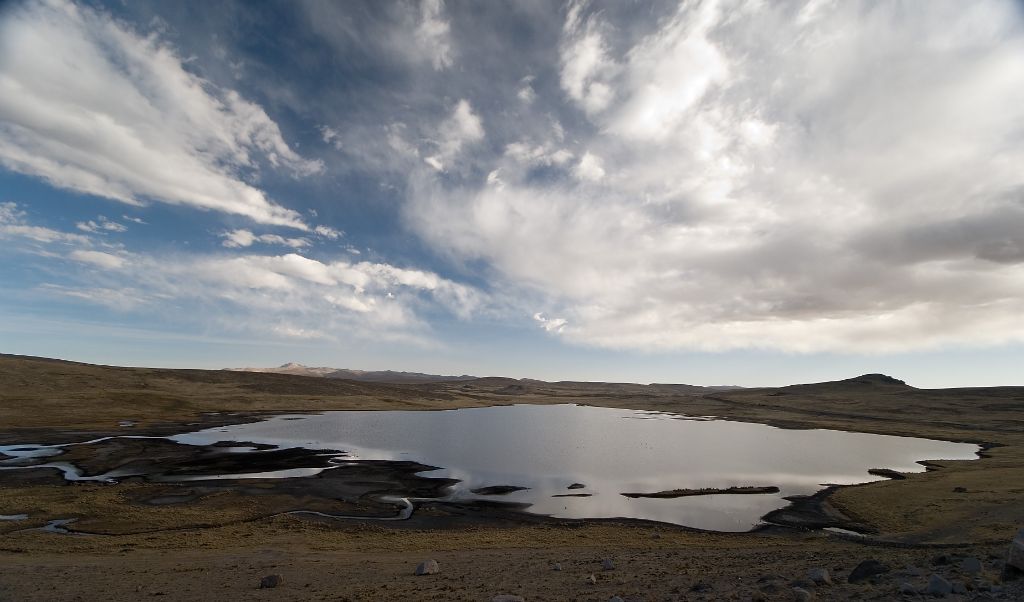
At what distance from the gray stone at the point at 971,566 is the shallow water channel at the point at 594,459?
59.9ft

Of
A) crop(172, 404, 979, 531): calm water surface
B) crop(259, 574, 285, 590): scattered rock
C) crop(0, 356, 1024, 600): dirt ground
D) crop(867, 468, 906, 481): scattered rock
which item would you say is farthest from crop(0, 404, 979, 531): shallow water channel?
crop(259, 574, 285, 590): scattered rock

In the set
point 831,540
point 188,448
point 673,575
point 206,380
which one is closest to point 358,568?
point 673,575

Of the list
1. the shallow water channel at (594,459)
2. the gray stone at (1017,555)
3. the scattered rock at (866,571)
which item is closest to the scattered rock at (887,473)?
the shallow water channel at (594,459)

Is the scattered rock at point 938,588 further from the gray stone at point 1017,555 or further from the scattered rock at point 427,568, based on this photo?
the scattered rock at point 427,568

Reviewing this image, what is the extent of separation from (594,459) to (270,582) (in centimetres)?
4905

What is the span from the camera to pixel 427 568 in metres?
20.0

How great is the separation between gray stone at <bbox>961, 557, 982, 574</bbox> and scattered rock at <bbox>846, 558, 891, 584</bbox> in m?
2.10

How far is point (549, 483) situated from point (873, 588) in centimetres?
3478

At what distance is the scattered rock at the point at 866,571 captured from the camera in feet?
51.0

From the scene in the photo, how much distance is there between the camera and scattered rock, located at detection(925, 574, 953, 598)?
43.1 ft

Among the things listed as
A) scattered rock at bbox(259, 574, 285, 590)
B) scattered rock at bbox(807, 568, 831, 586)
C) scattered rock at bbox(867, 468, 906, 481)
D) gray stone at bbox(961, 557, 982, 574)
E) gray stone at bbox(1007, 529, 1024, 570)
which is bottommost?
scattered rock at bbox(867, 468, 906, 481)

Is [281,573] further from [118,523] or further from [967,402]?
[967,402]

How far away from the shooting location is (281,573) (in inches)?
786

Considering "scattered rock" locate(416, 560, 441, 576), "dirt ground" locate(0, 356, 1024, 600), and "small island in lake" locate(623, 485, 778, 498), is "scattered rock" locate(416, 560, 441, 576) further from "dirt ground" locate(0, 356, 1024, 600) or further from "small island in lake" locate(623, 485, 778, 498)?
"small island in lake" locate(623, 485, 778, 498)
